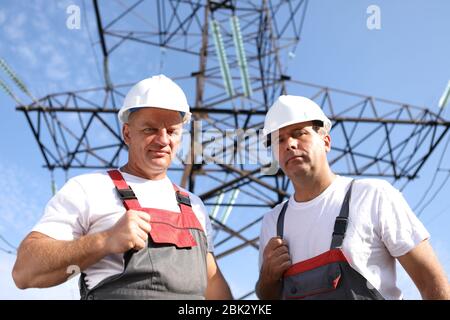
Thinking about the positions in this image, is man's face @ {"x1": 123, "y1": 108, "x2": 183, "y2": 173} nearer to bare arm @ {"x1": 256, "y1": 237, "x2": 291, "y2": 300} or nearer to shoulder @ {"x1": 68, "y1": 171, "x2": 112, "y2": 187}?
shoulder @ {"x1": 68, "y1": 171, "x2": 112, "y2": 187}

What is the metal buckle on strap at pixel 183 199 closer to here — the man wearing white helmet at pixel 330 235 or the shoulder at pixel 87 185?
the shoulder at pixel 87 185

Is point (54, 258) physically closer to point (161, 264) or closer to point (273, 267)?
point (161, 264)

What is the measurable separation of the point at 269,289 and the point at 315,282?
38 cm

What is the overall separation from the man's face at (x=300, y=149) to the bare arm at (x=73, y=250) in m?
1.08

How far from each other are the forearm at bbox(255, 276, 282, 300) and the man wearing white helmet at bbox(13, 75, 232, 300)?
8.2 inches

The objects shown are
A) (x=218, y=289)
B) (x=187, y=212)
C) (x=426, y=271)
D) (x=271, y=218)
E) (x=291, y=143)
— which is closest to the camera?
(x=426, y=271)

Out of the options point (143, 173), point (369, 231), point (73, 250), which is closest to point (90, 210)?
point (73, 250)

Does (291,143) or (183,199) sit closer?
(183,199)

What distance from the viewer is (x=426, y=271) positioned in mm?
2447

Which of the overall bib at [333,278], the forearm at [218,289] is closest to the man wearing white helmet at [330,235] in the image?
the overall bib at [333,278]

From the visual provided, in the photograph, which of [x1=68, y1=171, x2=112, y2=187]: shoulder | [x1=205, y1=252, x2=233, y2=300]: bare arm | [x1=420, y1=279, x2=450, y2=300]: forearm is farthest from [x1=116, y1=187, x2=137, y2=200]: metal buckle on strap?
[x1=420, y1=279, x2=450, y2=300]: forearm

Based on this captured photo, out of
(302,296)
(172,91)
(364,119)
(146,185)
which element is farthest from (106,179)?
(364,119)
